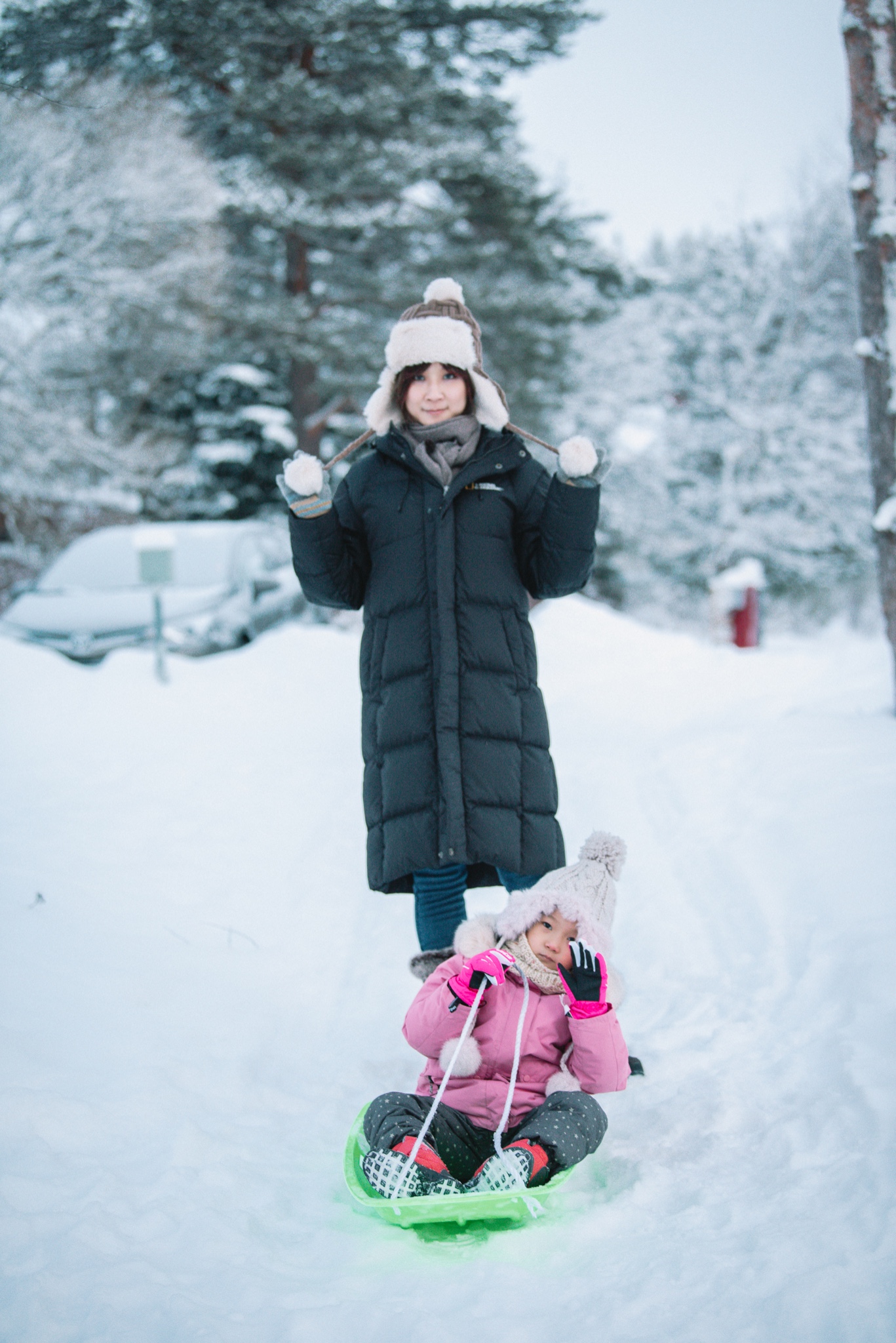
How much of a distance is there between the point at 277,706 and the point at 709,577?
13352mm

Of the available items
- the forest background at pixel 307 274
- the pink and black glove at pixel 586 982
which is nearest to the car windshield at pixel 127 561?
the forest background at pixel 307 274

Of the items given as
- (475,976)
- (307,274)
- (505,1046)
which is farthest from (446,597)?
(307,274)

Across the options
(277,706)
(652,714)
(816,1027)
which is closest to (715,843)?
(816,1027)

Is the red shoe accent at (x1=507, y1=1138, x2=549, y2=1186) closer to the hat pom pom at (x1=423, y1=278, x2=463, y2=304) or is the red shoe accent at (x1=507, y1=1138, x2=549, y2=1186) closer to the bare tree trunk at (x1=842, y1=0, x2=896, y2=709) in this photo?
the hat pom pom at (x1=423, y1=278, x2=463, y2=304)

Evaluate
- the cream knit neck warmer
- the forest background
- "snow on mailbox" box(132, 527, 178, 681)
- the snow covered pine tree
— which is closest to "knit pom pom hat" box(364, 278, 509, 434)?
the cream knit neck warmer

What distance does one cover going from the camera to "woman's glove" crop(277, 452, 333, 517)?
2.34 metres

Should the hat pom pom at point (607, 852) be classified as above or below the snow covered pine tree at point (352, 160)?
below

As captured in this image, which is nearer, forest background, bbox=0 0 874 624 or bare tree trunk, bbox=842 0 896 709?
bare tree trunk, bbox=842 0 896 709

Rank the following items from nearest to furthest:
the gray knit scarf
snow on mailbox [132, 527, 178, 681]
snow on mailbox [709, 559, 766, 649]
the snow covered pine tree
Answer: the gray knit scarf → snow on mailbox [132, 527, 178, 681] → the snow covered pine tree → snow on mailbox [709, 559, 766, 649]

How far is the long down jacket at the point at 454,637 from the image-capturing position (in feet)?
7.82

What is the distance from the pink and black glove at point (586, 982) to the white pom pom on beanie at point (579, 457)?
3.78 feet

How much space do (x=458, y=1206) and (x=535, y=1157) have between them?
19cm

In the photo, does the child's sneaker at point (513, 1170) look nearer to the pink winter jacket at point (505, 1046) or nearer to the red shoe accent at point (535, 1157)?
the red shoe accent at point (535, 1157)

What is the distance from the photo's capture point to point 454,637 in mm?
2428
